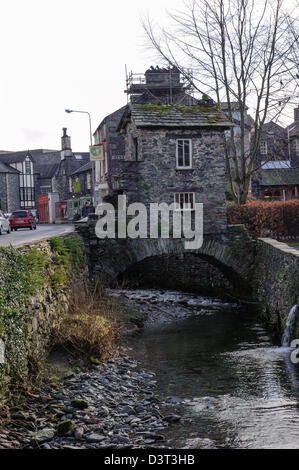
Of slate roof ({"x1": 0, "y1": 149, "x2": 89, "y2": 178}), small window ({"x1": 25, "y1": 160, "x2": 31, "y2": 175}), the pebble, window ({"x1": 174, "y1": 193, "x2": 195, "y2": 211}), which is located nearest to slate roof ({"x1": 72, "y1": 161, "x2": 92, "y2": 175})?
slate roof ({"x1": 0, "y1": 149, "x2": 89, "y2": 178})

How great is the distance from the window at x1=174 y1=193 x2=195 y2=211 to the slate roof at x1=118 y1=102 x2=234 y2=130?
9.82ft

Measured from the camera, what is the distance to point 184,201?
22766 mm

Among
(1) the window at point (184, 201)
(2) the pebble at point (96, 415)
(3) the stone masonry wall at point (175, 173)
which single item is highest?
(3) the stone masonry wall at point (175, 173)

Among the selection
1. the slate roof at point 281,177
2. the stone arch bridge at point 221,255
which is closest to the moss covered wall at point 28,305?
the stone arch bridge at point 221,255

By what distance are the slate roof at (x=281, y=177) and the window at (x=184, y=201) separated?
86.6ft

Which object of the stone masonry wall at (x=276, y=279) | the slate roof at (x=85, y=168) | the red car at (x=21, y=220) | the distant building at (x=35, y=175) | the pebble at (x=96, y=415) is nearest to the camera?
the pebble at (x=96, y=415)

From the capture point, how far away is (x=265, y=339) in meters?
16.1

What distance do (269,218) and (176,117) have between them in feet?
22.1

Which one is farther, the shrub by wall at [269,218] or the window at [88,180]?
the window at [88,180]

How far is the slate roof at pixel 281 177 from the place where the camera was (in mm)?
47844

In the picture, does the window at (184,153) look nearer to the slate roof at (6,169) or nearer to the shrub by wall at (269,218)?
the shrub by wall at (269,218)

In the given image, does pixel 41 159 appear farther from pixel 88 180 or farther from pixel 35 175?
pixel 88 180
